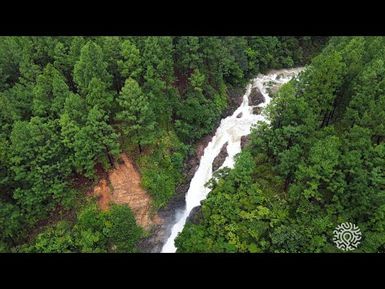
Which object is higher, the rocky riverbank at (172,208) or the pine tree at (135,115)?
the pine tree at (135,115)

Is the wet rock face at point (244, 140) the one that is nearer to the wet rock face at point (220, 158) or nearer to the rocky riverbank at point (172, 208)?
the wet rock face at point (220, 158)

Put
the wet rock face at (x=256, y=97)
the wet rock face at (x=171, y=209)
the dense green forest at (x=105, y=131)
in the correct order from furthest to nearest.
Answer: the wet rock face at (x=256, y=97)
the wet rock face at (x=171, y=209)
the dense green forest at (x=105, y=131)

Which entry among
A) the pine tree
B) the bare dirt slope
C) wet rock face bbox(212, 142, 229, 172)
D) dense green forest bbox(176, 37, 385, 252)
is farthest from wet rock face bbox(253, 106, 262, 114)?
the bare dirt slope

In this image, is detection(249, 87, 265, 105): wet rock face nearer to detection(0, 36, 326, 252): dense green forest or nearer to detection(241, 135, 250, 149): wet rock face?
detection(241, 135, 250, 149): wet rock face

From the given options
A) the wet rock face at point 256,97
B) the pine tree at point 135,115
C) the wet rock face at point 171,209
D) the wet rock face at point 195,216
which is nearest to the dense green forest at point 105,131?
the pine tree at point 135,115

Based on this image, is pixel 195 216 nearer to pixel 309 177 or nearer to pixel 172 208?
pixel 172 208

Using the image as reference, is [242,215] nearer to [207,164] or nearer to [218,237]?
[218,237]
